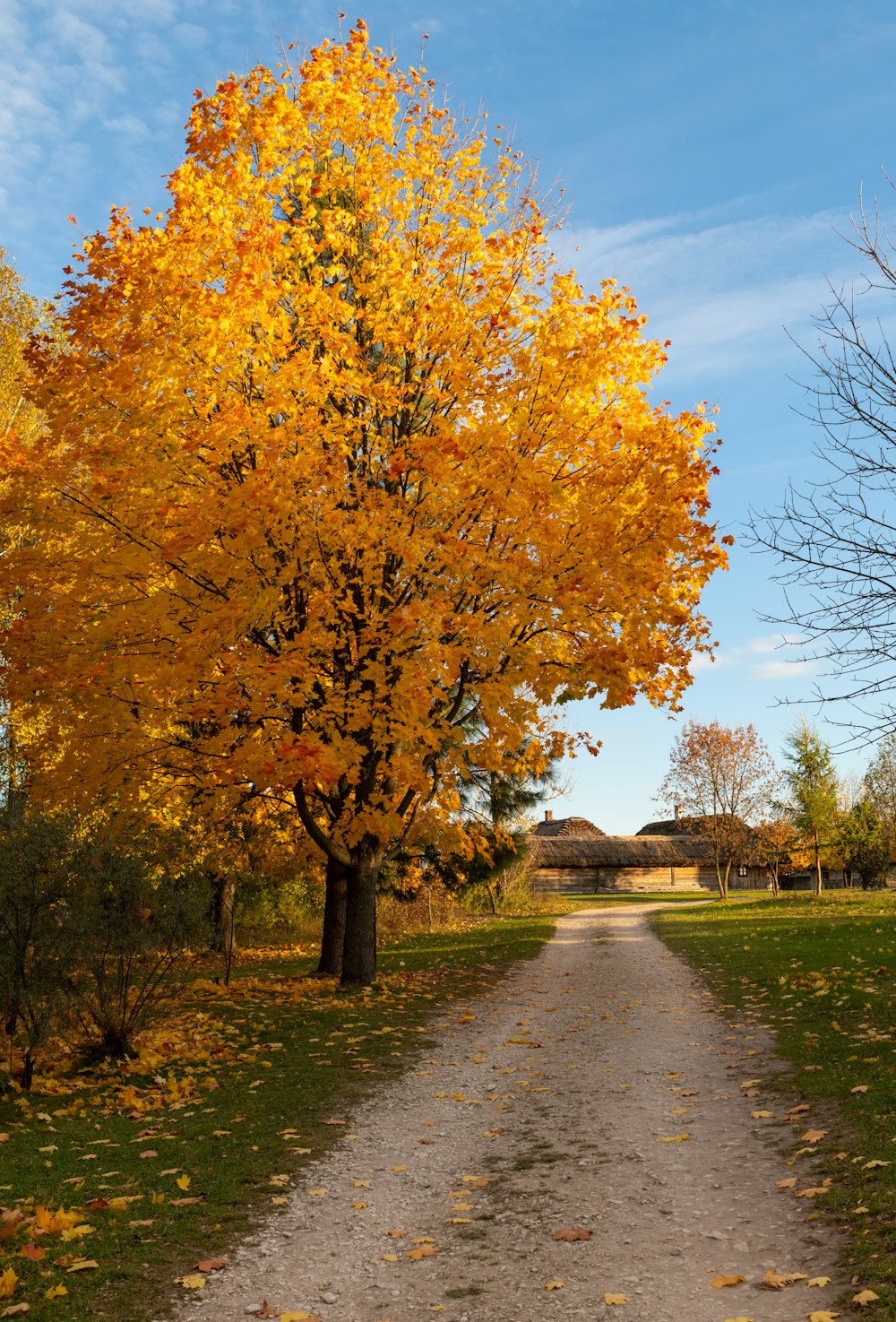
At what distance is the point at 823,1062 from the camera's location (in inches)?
346

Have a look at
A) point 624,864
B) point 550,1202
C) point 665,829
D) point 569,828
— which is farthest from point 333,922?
point 665,829

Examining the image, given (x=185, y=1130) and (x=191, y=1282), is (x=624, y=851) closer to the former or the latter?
(x=185, y=1130)

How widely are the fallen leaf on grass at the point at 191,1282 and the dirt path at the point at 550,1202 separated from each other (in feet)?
0.18

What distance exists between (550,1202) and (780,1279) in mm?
1721

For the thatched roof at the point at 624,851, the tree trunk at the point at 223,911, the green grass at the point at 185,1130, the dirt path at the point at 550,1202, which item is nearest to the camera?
the dirt path at the point at 550,1202

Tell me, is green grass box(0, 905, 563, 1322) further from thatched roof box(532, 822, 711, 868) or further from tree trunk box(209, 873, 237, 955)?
thatched roof box(532, 822, 711, 868)

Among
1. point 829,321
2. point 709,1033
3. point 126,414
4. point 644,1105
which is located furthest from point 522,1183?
point 126,414

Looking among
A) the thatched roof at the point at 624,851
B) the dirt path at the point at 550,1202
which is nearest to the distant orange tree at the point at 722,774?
the thatched roof at the point at 624,851

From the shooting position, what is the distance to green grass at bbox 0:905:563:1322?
17.3ft

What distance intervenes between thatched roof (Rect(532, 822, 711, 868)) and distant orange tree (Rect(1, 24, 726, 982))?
4393 cm

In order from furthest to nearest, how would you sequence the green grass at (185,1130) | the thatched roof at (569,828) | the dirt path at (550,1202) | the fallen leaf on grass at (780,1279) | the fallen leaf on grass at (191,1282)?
1. the thatched roof at (569,828)
2. the green grass at (185,1130)
3. the fallen leaf on grass at (191,1282)
4. the dirt path at (550,1202)
5. the fallen leaf on grass at (780,1279)

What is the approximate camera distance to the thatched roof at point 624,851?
57062 millimetres

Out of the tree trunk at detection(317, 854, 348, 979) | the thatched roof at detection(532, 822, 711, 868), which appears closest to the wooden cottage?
the thatched roof at detection(532, 822, 711, 868)

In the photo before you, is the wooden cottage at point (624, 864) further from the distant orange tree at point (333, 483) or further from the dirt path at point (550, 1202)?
→ the dirt path at point (550, 1202)
